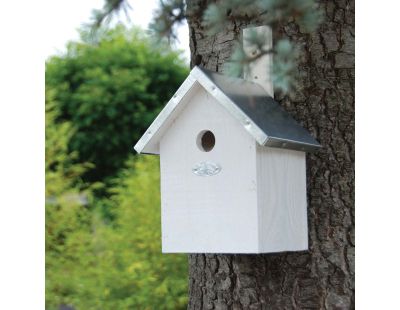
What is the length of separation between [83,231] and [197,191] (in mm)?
3987

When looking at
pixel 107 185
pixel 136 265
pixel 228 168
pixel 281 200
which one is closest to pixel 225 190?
pixel 228 168

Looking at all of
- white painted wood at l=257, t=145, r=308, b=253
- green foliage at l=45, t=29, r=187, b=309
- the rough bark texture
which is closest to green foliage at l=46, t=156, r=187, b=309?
green foliage at l=45, t=29, r=187, b=309

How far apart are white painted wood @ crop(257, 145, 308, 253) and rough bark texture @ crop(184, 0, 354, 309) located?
0.07m

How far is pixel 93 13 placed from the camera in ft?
6.78

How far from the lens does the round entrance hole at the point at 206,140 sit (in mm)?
2143

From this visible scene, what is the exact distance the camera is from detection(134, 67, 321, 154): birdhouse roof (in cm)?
199

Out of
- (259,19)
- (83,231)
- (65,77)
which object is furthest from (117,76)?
(259,19)

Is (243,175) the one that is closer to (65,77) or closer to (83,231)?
(83,231)

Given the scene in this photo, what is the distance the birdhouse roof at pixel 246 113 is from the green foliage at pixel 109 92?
6955 millimetres

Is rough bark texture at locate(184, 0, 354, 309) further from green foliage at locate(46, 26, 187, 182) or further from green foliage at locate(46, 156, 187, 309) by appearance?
green foliage at locate(46, 26, 187, 182)

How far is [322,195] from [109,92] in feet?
23.7

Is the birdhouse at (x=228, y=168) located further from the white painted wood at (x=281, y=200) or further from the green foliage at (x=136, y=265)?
the green foliage at (x=136, y=265)

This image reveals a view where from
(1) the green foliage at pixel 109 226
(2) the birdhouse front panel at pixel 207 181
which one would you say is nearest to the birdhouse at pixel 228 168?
(2) the birdhouse front panel at pixel 207 181

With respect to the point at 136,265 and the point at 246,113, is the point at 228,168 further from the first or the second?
the point at 136,265
